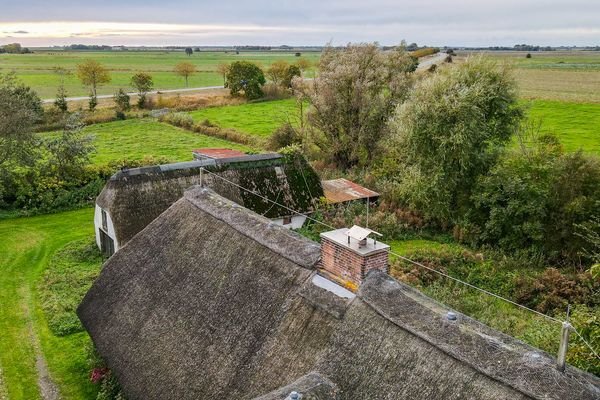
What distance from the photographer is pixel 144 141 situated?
46.7 m

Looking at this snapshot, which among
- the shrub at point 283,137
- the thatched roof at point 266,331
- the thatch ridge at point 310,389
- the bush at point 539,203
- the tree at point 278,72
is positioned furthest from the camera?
the tree at point 278,72

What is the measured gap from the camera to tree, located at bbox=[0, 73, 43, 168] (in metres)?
26.3

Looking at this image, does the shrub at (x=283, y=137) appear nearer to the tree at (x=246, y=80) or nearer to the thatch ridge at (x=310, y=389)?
the tree at (x=246, y=80)

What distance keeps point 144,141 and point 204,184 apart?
26.9 meters

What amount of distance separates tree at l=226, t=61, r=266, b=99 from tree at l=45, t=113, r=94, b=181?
34695mm

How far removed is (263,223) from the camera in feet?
40.2

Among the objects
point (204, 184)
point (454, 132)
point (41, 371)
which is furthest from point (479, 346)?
point (454, 132)

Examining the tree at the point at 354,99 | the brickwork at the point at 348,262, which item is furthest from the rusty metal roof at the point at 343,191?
the brickwork at the point at 348,262

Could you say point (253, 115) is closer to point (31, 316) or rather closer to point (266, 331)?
point (31, 316)

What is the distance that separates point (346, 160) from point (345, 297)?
1064 inches

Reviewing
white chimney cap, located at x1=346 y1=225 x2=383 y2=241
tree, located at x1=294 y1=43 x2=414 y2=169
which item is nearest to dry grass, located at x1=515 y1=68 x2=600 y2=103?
tree, located at x1=294 y1=43 x2=414 y2=169

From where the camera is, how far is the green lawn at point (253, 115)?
170ft

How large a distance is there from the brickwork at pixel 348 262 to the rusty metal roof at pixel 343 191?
16.2 meters

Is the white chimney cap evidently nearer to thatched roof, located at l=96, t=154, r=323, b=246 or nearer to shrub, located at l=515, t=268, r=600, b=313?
shrub, located at l=515, t=268, r=600, b=313
